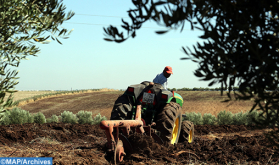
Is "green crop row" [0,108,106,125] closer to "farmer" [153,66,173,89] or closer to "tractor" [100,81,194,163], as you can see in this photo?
"farmer" [153,66,173,89]

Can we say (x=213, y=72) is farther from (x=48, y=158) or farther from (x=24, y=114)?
(x=24, y=114)

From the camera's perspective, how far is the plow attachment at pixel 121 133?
597 centimetres

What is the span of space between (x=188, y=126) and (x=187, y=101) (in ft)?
63.6

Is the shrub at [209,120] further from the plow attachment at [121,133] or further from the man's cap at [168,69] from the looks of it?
the plow attachment at [121,133]

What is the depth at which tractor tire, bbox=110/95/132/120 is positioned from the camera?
7471 millimetres

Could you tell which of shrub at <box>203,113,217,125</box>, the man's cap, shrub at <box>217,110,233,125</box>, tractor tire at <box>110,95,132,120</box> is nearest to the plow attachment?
tractor tire at <box>110,95,132,120</box>

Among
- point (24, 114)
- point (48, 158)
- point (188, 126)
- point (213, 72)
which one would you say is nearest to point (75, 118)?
point (24, 114)

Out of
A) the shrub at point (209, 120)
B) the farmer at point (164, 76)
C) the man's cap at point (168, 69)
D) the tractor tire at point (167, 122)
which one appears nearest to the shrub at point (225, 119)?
the shrub at point (209, 120)

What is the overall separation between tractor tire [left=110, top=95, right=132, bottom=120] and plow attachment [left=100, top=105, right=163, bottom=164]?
515 mm

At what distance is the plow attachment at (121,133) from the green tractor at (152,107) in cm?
34

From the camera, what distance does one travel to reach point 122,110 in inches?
297

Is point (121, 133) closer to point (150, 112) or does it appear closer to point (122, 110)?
point (122, 110)

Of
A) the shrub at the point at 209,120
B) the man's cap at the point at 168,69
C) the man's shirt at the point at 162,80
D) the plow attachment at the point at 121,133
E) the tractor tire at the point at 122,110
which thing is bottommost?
the shrub at the point at 209,120

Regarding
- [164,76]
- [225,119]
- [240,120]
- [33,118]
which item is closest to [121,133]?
[164,76]
